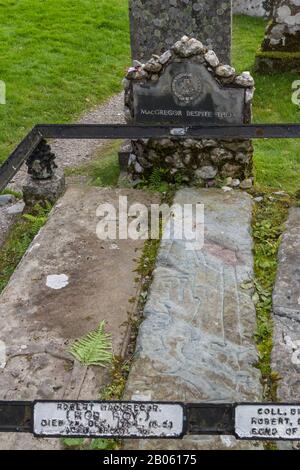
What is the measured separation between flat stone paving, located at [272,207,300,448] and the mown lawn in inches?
81.2

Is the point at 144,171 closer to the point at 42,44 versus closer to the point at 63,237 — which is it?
the point at 63,237

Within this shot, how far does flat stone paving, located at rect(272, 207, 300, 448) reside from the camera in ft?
14.9

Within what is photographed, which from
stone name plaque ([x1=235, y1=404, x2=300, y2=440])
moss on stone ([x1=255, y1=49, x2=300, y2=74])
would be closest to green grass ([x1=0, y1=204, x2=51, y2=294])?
stone name plaque ([x1=235, y1=404, x2=300, y2=440])

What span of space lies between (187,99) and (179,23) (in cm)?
172

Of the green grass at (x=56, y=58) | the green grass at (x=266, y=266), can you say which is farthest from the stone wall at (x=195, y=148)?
the green grass at (x=56, y=58)

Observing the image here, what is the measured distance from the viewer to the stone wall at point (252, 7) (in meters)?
15.8

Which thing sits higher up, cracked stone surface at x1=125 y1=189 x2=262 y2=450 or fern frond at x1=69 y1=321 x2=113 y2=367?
fern frond at x1=69 y1=321 x2=113 y2=367

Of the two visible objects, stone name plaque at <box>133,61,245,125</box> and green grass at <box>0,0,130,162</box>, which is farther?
green grass at <box>0,0,130,162</box>

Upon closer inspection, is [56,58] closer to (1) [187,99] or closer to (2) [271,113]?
(2) [271,113]

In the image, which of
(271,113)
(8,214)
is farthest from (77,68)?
(8,214)

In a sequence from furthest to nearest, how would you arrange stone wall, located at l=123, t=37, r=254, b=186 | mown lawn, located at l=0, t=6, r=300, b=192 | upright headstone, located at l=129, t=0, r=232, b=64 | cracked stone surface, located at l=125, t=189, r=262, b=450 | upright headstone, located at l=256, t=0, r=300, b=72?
1. upright headstone, located at l=256, t=0, r=300, b=72
2. mown lawn, located at l=0, t=6, r=300, b=192
3. upright headstone, located at l=129, t=0, r=232, b=64
4. stone wall, located at l=123, t=37, r=254, b=186
5. cracked stone surface, located at l=125, t=189, r=262, b=450

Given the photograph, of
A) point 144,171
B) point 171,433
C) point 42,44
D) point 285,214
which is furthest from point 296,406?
point 42,44

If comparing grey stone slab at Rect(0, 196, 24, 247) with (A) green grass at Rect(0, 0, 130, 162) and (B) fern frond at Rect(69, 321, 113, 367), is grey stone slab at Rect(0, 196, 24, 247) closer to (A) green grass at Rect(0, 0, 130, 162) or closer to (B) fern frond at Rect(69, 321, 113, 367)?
(A) green grass at Rect(0, 0, 130, 162)

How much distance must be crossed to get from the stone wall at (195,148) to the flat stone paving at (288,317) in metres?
1.25
